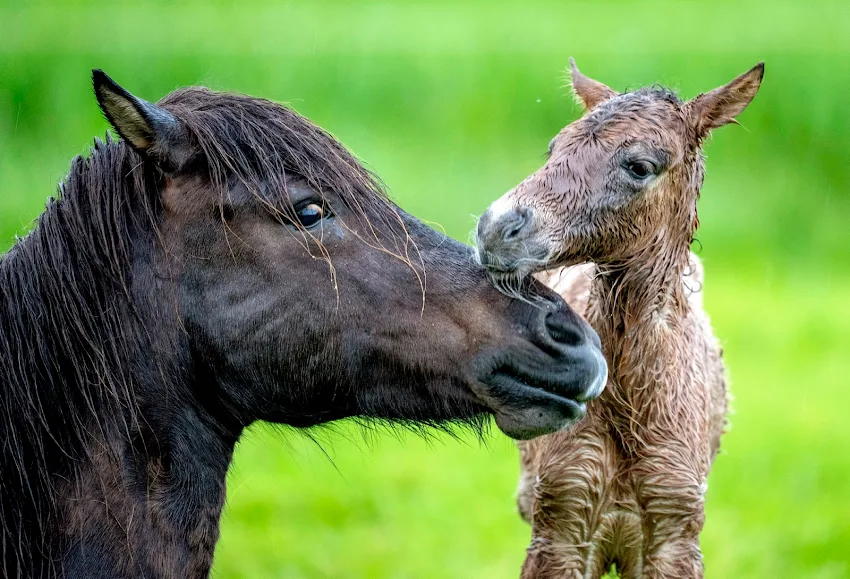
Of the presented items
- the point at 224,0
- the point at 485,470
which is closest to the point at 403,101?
the point at 224,0

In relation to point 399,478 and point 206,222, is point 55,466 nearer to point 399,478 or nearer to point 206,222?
point 206,222

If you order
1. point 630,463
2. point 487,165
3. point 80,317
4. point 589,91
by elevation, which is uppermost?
point 487,165

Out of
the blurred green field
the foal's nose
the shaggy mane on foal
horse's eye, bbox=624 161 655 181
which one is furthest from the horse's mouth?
the blurred green field

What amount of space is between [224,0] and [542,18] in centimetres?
678

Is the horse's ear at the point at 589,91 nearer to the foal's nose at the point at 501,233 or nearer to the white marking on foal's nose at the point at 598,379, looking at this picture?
the foal's nose at the point at 501,233

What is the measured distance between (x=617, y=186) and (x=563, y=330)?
1059 millimetres

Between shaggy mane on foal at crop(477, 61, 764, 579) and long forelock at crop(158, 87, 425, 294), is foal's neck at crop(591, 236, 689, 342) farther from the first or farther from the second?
long forelock at crop(158, 87, 425, 294)

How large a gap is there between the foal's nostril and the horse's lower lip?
737mm

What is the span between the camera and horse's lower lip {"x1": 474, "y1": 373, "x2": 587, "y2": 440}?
10.3 ft

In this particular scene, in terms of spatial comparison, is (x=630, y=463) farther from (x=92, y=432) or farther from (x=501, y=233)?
(x=92, y=432)

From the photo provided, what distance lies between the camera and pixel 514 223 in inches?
149

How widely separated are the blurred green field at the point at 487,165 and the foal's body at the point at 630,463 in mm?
2675

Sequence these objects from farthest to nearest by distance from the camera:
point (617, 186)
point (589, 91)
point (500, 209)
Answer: point (589, 91) → point (617, 186) → point (500, 209)

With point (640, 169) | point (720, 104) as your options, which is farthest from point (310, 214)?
point (720, 104)
